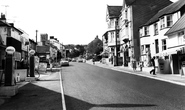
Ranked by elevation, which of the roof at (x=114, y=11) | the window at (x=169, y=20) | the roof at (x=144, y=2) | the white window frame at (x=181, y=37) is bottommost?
the white window frame at (x=181, y=37)

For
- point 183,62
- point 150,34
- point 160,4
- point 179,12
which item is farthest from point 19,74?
point 160,4

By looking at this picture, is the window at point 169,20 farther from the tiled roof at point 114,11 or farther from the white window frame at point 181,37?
the tiled roof at point 114,11

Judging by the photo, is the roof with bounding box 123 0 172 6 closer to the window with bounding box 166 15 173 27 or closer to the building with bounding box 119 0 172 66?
the building with bounding box 119 0 172 66

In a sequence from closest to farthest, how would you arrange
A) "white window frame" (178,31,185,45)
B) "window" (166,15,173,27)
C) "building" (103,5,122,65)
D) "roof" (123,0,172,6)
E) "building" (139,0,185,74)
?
"white window frame" (178,31,185,45) → "building" (139,0,185,74) → "window" (166,15,173,27) → "roof" (123,0,172,6) → "building" (103,5,122,65)

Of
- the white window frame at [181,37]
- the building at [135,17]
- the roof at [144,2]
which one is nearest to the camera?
the white window frame at [181,37]

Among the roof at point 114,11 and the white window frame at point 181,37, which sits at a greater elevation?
the roof at point 114,11

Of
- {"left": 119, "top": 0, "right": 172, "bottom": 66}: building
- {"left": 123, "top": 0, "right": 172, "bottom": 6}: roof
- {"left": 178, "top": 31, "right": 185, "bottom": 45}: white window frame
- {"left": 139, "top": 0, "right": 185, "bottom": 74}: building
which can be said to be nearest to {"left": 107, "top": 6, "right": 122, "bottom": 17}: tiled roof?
{"left": 119, "top": 0, "right": 172, "bottom": 66}: building

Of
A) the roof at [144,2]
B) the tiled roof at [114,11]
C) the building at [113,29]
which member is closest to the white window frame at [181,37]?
the roof at [144,2]

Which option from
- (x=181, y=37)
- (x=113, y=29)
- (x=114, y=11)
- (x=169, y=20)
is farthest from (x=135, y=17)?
(x=181, y=37)

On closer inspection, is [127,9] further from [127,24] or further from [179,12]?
[179,12]

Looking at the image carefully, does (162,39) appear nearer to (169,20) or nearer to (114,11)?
(169,20)

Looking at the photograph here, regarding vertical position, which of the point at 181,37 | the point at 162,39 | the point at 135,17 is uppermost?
the point at 135,17

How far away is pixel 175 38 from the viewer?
2228cm

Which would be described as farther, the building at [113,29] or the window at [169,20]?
the building at [113,29]
